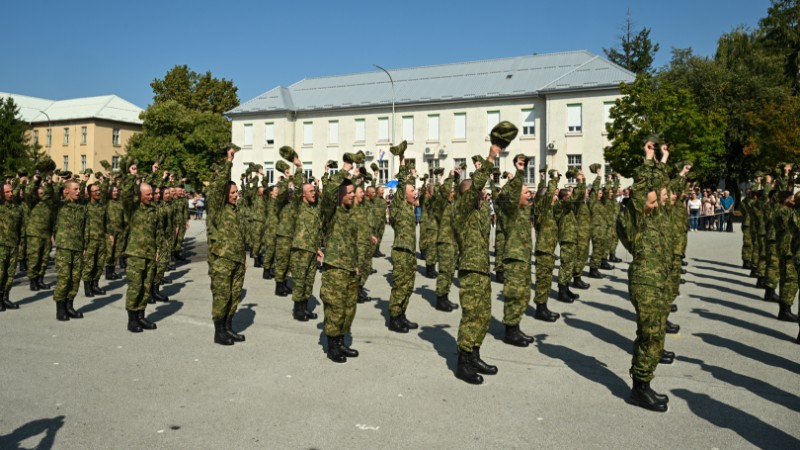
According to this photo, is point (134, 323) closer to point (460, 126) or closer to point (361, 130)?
point (460, 126)

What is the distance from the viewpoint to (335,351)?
7141mm

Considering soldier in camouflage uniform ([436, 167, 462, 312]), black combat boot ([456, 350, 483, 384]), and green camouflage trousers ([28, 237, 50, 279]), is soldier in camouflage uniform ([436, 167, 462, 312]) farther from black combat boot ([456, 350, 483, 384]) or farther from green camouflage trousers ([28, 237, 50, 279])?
green camouflage trousers ([28, 237, 50, 279])

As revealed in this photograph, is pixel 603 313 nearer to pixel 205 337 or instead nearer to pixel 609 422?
pixel 609 422

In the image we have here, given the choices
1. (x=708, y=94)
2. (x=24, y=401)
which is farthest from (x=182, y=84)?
(x=24, y=401)

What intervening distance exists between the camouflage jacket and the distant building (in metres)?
73.5

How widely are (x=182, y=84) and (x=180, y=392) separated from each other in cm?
6303

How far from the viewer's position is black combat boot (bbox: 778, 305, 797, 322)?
967 cm

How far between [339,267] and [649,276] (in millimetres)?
3276

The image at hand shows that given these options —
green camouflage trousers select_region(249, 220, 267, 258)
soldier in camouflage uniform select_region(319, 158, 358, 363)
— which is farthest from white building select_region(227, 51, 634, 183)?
soldier in camouflage uniform select_region(319, 158, 358, 363)

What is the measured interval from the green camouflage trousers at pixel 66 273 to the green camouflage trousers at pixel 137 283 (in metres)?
1.31

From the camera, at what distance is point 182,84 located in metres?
63.5

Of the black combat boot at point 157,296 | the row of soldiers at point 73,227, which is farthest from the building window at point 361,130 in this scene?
the black combat boot at point 157,296

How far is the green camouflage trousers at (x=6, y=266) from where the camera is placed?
1000 centimetres

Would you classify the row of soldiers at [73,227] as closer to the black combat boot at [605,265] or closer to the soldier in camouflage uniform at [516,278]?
the soldier in camouflage uniform at [516,278]
